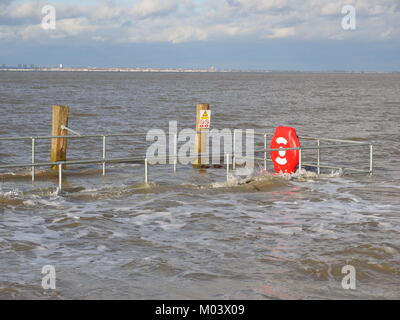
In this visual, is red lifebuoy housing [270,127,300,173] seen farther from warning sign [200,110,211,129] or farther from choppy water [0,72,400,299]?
warning sign [200,110,211,129]

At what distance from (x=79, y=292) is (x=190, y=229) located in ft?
12.7

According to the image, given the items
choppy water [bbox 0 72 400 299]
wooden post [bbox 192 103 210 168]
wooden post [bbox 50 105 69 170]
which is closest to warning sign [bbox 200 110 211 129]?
wooden post [bbox 192 103 210 168]

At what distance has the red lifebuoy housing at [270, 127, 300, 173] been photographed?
16.7 metres

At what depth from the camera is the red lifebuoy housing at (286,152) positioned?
54.7ft

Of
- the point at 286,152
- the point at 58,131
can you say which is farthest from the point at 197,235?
the point at 58,131

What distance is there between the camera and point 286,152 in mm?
16609

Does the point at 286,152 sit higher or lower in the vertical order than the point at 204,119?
lower

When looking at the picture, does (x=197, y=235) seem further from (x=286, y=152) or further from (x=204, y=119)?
(x=204, y=119)

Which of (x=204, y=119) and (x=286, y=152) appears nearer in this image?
(x=286, y=152)

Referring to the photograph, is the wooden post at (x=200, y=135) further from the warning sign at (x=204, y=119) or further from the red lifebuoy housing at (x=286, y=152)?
the red lifebuoy housing at (x=286, y=152)

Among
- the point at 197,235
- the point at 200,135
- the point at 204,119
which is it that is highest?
the point at 204,119

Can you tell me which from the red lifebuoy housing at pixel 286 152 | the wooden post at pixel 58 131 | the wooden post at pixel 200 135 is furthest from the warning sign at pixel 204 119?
the wooden post at pixel 58 131
